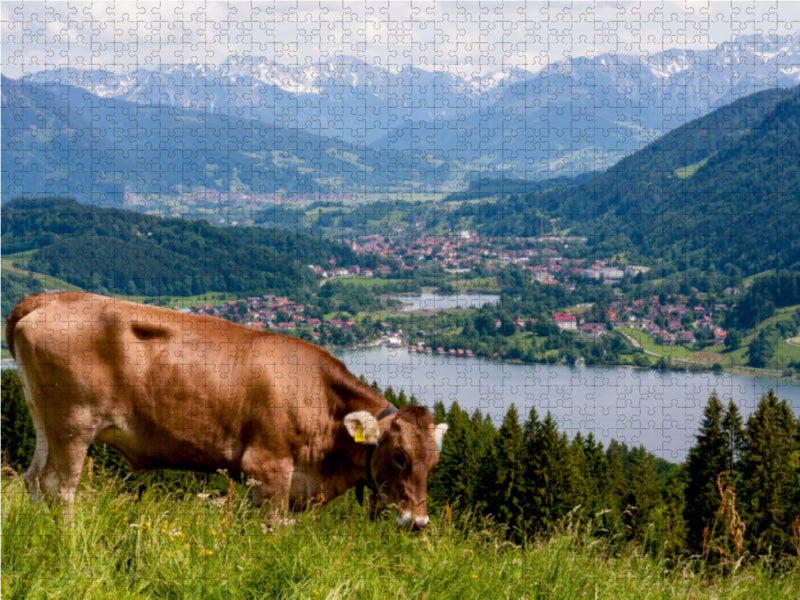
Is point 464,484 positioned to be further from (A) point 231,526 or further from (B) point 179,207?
(A) point 231,526

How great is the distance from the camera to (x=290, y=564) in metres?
4.39

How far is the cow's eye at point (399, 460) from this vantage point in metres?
7.42

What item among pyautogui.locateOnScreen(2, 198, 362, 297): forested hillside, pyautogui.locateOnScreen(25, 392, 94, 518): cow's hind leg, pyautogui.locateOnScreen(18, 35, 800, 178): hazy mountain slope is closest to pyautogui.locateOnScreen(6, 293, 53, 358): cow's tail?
pyautogui.locateOnScreen(25, 392, 94, 518): cow's hind leg

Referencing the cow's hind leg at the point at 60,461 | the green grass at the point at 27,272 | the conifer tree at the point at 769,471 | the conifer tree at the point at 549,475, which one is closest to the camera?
the cow's hind leg at the point at 60,461

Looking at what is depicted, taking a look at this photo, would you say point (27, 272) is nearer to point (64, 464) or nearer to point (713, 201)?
point (64, 464)

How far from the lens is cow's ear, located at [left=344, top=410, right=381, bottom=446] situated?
7477 millimetres

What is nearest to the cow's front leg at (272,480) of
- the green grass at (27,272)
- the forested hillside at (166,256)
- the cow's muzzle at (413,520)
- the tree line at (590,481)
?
the cow's muzzle at (413,520)

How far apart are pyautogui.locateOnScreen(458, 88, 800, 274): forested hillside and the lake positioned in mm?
8569

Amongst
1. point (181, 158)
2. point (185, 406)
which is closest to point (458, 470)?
point (181, 158)

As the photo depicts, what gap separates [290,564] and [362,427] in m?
3.11

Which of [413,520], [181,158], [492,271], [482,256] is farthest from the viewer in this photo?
[482,256]

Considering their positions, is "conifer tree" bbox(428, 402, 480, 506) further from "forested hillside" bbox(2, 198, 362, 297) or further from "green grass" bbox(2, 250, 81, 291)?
"green grass" bbox(2, 250, 81, 291)

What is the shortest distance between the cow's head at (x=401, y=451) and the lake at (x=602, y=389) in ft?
2.08

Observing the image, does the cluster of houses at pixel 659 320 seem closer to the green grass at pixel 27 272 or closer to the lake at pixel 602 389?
the lake at pixel 602 389
